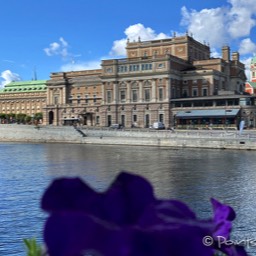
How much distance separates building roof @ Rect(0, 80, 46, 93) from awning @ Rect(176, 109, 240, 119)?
260 feet

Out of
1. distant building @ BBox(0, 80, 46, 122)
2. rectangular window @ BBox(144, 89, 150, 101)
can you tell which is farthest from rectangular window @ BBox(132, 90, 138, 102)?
distant building @ BBox(0, 80, 46, 122)

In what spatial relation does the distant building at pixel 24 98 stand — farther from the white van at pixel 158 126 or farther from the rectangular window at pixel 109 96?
the white van at pixel 158 126

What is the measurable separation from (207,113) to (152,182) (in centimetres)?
5323

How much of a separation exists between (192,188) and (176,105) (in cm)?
6192

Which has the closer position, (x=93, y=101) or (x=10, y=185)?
(x=10, y=185)

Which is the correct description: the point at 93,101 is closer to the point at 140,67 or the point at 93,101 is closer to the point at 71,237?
the point at 140,67

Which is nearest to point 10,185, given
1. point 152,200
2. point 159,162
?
point 159,162

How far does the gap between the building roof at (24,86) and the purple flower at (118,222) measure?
151m

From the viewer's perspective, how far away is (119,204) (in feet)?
6.02

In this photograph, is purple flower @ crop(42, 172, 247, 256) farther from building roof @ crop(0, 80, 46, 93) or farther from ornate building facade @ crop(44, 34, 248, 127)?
building roof @ crop(0, 80, 46, 93)

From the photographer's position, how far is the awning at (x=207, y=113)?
76625mm

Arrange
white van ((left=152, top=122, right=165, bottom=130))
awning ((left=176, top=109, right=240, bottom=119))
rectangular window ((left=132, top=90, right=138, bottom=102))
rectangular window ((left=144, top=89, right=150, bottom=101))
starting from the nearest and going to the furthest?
awning ((left=176, top=109, right=240, bottom=119)) → white van ((left=152, top=122, right=165, bottom=130)) → rectangular window ((left=144, top=89, right=150, bottom=101)) → rectangular window ((left=132, top=90, right=138, bottom=102))

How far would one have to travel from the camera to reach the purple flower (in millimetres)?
1684

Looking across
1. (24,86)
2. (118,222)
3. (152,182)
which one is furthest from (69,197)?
(24,86)
